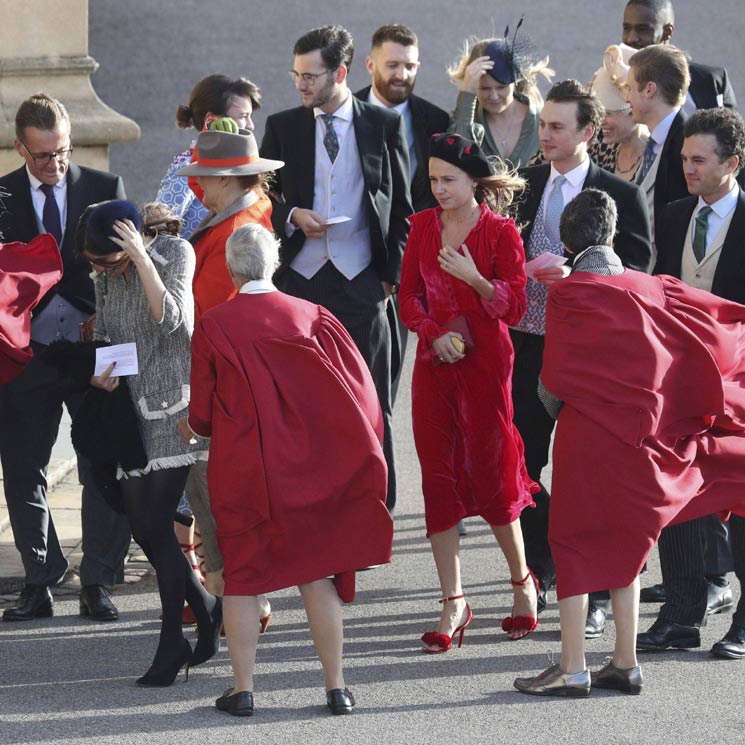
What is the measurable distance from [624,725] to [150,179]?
12.5m

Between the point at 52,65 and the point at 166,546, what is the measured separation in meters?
5.54

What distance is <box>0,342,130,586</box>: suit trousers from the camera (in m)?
6.59

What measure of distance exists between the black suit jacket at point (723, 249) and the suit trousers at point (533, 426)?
62cm

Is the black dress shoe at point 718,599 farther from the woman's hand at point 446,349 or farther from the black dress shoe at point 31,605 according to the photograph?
the black dress shoe at point 31,605

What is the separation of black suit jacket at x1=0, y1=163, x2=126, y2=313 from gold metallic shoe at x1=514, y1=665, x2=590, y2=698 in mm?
2451

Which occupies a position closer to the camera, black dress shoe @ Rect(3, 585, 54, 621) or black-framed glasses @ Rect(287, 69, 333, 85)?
black dress shoe @ Rect(3, 585, 54, 621)

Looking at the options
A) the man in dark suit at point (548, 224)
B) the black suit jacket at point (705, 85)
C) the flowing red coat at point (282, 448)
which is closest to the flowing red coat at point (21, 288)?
the flowing red coat at point (282, 448)

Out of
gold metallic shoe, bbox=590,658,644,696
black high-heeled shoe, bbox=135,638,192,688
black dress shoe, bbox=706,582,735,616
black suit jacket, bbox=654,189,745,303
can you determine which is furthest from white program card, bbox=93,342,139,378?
black dress shoe, bbox=706,582,735,616

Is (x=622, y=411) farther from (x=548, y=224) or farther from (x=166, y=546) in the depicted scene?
(x=166, y=546)

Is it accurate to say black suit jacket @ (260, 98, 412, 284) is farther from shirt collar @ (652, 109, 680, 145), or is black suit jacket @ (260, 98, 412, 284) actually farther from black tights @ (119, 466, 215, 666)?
black tights @ (119, 466, 215, 666)

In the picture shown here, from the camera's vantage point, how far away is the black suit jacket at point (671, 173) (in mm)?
7102

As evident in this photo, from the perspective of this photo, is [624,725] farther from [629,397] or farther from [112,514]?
[112,514]

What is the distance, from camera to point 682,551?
242 inches

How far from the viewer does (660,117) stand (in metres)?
7.17
